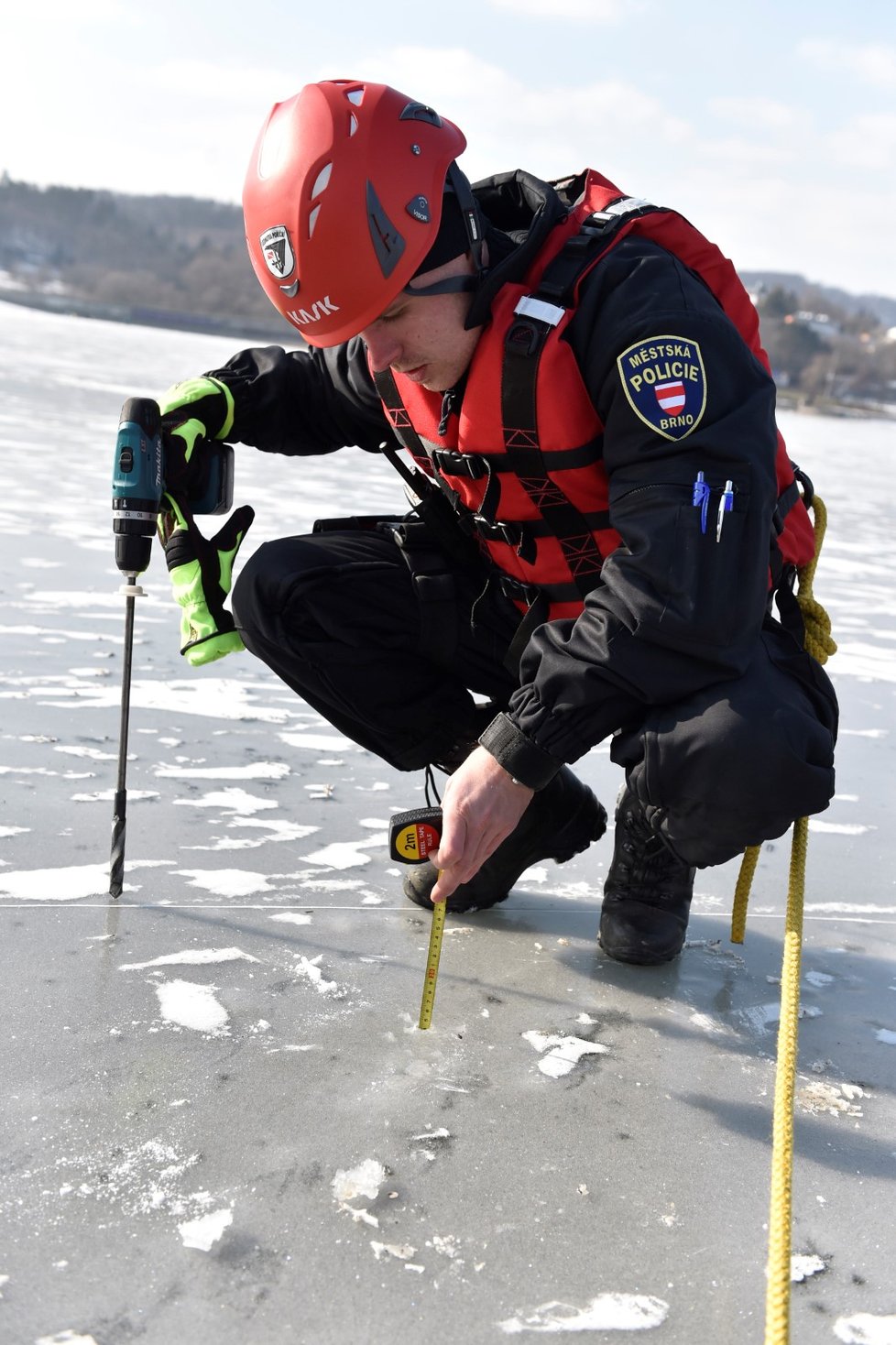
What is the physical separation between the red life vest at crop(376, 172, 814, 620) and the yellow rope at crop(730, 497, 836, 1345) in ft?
0.48

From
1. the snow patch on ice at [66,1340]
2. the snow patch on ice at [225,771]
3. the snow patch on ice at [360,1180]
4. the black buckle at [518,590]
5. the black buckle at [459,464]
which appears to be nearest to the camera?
the snow patch on ice at [66,1340]

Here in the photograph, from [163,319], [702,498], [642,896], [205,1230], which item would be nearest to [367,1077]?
[205,1230]

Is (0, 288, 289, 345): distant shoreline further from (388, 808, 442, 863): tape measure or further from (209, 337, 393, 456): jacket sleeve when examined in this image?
(388, 808, 442, 863): tape measure

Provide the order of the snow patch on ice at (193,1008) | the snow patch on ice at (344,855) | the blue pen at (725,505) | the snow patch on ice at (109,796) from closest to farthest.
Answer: the blue pen at (725,505), the snow patch on ice at (193,1008), the snow patch on ice at (344,855), the snow patch on ice at (109,796)

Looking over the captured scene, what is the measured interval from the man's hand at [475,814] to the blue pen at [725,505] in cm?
48

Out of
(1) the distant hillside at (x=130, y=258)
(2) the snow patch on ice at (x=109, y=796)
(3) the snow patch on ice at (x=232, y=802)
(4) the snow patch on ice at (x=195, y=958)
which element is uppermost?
(1) the distant hillside at (x=130, y=258)

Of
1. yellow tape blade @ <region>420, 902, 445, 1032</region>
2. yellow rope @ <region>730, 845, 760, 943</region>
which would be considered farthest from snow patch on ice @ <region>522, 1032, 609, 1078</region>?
yellow rope @ <region>730, 845, 760, 943</region>

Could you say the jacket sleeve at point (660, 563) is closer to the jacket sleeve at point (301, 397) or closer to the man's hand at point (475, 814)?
the man's hand at point (475, 814)

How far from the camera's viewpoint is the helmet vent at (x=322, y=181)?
199 centimetres

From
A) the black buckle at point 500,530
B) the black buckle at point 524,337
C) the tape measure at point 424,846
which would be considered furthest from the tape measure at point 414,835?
the black buckle at point 524,337

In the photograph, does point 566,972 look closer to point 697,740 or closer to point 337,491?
point 697,740

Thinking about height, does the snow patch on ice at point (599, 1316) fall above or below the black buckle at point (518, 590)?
below

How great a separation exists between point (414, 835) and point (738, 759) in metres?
0.55

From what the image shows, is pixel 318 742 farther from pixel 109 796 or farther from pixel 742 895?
pixel 742 895
